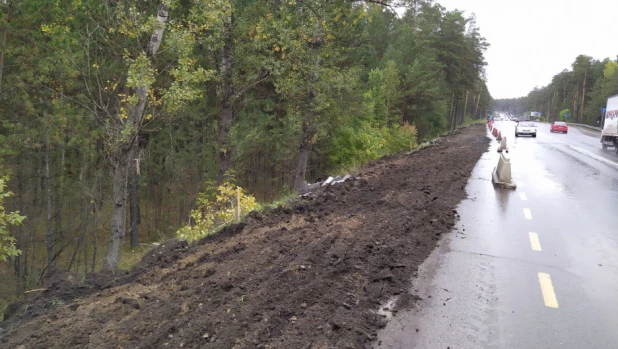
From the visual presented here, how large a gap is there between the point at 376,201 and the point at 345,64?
17.4 m

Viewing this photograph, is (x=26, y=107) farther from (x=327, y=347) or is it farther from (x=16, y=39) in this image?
(x=327, y=347)

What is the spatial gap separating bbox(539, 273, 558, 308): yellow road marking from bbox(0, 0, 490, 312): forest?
6.08m

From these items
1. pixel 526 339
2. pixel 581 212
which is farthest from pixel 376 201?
pixel 526 339

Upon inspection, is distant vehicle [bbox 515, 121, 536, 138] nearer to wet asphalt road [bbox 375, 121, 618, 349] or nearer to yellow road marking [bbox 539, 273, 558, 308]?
wet asphalt road [bbox 375, 121, 618, 349]

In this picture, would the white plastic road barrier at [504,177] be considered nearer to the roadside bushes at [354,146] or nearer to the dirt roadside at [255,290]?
the dirt roadside at [255,290]

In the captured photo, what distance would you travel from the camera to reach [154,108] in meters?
11.2

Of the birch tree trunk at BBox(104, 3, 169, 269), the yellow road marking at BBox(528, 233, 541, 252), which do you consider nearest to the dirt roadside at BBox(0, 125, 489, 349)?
the yellow road marking at BBox(528, 233, 541, 252)

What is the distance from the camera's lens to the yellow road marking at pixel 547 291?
4898mm

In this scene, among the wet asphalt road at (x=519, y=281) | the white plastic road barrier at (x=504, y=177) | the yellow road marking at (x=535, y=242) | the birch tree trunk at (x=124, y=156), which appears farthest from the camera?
the white plastic road barrier at (x=504, y=177)

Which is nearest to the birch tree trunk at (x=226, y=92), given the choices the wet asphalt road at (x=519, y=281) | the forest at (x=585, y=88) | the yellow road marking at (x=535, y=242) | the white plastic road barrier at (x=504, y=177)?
Result: the wet asphalt road at (x=519, y=281)

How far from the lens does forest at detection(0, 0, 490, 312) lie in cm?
1112

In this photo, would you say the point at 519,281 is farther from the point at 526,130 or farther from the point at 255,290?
the point at 526,130

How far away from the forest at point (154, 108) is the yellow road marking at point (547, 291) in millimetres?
6075

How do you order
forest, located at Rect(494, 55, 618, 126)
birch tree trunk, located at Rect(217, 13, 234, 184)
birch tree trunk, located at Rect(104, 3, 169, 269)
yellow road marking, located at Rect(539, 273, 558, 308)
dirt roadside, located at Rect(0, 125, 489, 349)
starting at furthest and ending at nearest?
1. forest, located at Rect(494, 55, 618, 126)
2. birch tree trunk, located at Rect(217, 13, 234, 184)
3. birch tree trunk, located at Rect(104, 3, 169, 269)
4. yellow road marking, located at Rect(539, 273, 558, 308)
5. dirt roadside, located at Rect(0, 125, 489, 349)
